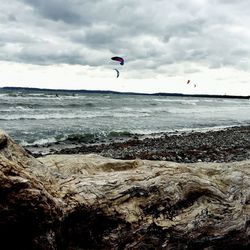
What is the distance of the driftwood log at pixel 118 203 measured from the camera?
4895mm

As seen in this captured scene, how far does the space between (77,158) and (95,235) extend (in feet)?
5.54

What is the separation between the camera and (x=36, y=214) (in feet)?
16.0

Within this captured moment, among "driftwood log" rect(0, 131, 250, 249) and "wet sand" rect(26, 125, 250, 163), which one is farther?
"wet sand" rect(26, 125, 250, 163)

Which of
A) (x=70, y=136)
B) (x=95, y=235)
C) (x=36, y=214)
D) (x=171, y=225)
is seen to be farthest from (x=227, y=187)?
(x=70, y=136)

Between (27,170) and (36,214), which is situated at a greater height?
(27,170)

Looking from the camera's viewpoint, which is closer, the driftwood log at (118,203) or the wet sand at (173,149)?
the driftwood log at (118,203)

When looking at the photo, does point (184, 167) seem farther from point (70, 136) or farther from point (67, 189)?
point (70, 136)

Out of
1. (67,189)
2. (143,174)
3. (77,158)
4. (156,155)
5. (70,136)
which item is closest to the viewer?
(67,189)

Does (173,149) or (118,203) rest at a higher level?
(118,203)

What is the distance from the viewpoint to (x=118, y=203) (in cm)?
604

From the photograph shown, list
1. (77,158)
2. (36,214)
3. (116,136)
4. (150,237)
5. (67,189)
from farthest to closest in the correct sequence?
(116,136) < (77,158) < (150,237) < (67,189) < (36,214)

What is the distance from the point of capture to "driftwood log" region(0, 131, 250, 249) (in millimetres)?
4895

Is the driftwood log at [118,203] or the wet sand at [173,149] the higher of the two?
the driftwood log at [118,203]

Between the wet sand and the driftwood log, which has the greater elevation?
the driftwood log
